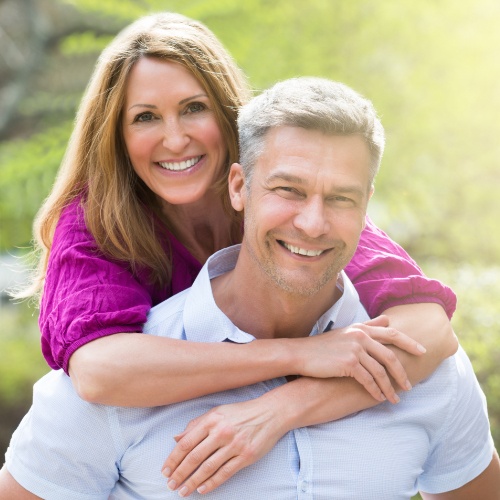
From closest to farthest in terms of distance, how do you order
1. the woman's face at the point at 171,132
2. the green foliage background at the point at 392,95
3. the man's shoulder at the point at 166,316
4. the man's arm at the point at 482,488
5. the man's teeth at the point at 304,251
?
the man's teeth at the point at 304,251, the man's shoulder at the point at 166,316, the man's arm at the point at 482,488, the woman's face at the point at 171,132, the green foliage background at the point at 392,95

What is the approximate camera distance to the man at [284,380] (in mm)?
1844

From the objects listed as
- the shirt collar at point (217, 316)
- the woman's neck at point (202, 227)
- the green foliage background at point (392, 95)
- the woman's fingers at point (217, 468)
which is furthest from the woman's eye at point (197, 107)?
the green foliage background at point (392, 95)

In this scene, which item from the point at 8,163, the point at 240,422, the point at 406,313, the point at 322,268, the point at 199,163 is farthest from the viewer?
the point at 8,163

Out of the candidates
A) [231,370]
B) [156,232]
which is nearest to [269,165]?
[231,370]

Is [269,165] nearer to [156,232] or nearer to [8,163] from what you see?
[156,232]

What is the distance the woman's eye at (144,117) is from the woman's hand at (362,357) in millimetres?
806

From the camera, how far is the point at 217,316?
1.96m

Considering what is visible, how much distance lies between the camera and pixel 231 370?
1.83m

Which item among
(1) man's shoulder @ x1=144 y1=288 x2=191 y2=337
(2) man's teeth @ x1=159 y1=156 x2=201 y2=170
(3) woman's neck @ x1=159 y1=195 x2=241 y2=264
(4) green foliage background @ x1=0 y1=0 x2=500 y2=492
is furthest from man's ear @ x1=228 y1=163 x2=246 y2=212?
(4) green foliage background @ x1=0 y1=0 x2=500 y2=492

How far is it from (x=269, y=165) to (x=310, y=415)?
0.55 meters

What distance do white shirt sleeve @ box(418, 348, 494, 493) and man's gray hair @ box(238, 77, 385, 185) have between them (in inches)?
21.7

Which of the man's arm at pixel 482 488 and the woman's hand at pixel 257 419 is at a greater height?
the woman's hand at pixel 257 419

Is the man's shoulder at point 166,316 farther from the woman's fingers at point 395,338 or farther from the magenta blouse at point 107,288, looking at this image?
the woman's fingers at point 395,338

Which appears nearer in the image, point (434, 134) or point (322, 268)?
point (322, 268)
